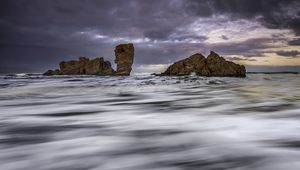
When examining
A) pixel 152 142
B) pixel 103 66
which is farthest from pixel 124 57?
pixel 152 142

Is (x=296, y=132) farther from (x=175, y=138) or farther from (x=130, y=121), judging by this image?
(x=130, y=121)

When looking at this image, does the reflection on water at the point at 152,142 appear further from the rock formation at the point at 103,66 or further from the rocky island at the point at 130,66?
the rock formation at the point at 103,66

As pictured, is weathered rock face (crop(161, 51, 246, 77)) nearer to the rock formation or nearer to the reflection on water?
the rock formation

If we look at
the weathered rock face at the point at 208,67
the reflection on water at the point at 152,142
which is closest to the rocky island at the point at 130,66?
the weathered rock face at the point at 208,67

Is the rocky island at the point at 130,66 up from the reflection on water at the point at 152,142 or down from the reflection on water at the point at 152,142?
up

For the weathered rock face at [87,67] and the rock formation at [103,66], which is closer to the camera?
the rock formation at [103,66]

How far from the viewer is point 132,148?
351cm

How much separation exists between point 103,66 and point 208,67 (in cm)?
2526

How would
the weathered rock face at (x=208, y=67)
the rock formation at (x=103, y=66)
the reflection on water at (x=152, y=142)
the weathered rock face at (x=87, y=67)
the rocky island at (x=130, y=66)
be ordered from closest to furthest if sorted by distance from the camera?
1. the reflection on water at (x=152, y=142)
2. the weathered rock face at (x=208, y=67)
3. the rocky island at (x=130, y=66)
4. the rock formation at (x=103, y=66)
5. the weathered rock face at (x=87, y=67)

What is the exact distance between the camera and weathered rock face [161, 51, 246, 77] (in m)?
49.1

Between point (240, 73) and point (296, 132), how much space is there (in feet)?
153

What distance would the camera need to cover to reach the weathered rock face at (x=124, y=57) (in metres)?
65.8

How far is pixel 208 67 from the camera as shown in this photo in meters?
50.0

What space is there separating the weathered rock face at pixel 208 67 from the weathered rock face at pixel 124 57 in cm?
1440
